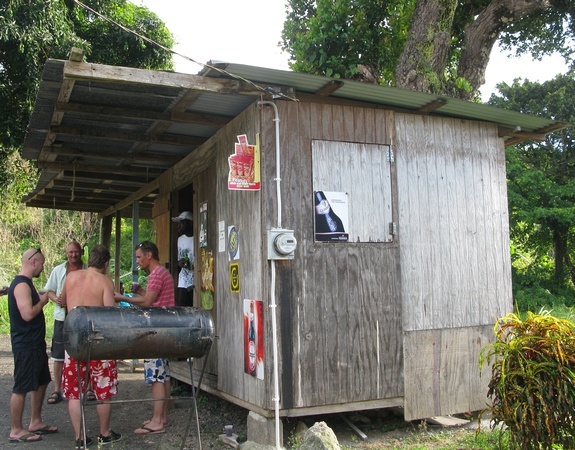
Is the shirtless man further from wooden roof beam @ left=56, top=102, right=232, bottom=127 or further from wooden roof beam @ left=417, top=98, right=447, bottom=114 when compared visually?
wooden roof beam @ left=417, top=98, right=447, bottom=114

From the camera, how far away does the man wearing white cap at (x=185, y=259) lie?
7.91 metres

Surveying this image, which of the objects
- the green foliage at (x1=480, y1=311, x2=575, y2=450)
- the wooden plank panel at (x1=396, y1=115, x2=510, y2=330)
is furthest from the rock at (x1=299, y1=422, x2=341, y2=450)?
the wooden plank panel at (x1=396, y1=115, x2=510, y2=330)

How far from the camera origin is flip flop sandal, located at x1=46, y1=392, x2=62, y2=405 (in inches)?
305

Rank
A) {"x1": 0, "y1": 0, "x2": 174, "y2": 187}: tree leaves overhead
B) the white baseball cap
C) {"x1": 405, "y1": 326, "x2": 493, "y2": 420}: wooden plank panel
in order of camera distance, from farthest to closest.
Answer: {"x1": 0, "y1": 0, "x2": 174, "y2": 187}: tree leaves overhead, the white baseball cap, {"x1": 405, "y1": 326, "x2": 493, "y2": 420}: wooden plank panel

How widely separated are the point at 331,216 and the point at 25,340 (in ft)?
10.3

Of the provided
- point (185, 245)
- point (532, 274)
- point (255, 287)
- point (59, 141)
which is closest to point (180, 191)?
point (185, 245)

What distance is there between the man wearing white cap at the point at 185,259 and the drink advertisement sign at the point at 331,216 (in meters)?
2.66

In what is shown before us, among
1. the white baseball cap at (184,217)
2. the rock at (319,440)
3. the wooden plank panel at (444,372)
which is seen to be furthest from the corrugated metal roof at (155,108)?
the rock at (319,440)

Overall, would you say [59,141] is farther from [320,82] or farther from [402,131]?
[402,131]

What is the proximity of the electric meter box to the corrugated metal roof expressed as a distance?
1.25m

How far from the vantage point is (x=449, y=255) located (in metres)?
6.42

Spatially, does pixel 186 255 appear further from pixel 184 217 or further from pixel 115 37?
pixel 115 37

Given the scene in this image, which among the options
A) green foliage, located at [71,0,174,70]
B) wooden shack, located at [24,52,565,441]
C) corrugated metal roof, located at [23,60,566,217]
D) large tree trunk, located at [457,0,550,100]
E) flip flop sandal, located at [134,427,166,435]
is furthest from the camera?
green foliage, located at [71,0,174,70]

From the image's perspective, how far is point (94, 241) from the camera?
25.5 meters
